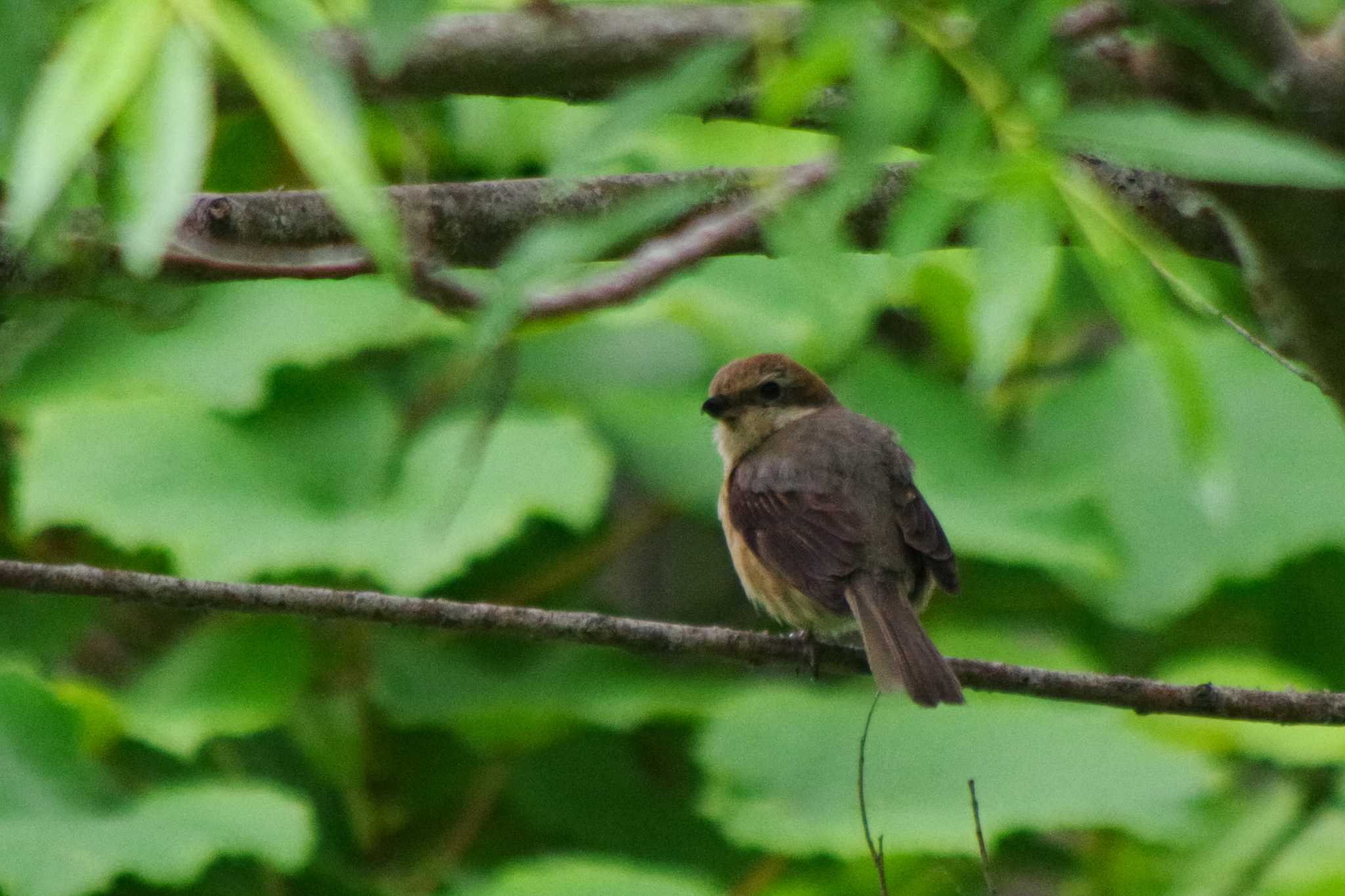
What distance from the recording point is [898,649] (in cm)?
307

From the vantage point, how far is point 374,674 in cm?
448

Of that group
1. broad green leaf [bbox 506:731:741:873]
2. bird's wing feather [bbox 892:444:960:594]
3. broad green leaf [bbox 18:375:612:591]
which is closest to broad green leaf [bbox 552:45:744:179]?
bird's wing feather [bbox 892:444:960:594]

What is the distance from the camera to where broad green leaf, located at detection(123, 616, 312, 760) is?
4.13 m

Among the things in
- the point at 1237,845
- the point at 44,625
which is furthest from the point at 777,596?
the point at 44,625

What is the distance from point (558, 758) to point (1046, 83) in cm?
376

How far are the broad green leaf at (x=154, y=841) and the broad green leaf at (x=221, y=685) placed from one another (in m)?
0.24

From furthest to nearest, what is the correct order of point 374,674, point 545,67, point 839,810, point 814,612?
point 374,674, point 839,810, point 814,612, point 545,67

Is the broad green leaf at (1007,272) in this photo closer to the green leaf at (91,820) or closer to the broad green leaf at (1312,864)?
the green leaf at (91,820)

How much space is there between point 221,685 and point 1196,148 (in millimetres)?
3509

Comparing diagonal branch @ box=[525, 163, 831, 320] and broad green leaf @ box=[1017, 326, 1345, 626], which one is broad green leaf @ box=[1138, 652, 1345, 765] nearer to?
broad green leaf @ box=[1017, 326, 1345, 626]

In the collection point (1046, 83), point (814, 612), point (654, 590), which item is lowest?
point (654, 590)

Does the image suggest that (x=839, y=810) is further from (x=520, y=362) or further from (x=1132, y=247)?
(x=1132, y=247)

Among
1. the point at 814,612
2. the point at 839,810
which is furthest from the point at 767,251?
the point at 839,810

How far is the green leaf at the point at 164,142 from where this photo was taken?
1.24 m
